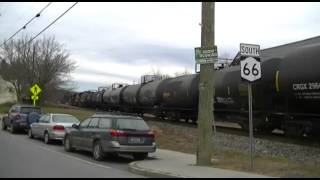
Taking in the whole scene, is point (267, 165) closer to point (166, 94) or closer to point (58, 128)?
point (58, 128)

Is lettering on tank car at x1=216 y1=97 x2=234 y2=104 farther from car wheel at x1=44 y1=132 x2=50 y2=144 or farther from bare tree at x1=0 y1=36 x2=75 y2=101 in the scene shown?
bare tree at x1=0 y1=36 x2=75 y2=101

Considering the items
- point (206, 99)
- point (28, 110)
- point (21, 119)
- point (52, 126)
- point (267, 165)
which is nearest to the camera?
point (267, 165)

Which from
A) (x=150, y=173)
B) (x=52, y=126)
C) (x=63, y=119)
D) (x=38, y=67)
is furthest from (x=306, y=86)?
(x=38, y=67)

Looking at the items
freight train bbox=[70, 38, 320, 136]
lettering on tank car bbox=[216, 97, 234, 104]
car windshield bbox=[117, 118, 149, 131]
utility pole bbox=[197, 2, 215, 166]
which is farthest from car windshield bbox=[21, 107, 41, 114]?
utility pole bbox=[197, 2, 215, 166]

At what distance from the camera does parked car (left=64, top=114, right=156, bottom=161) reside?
16.9m

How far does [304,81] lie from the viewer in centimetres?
1827

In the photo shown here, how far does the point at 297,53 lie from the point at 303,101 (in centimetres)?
186

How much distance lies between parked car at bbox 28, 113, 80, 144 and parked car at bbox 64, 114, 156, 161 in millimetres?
5291

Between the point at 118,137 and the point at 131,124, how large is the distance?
0.81 meters

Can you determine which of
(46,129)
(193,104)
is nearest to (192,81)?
(193,104)

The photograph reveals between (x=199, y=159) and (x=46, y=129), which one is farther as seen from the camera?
(x=46, y=129)

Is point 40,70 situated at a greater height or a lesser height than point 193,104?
greater

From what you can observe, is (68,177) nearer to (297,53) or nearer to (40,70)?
(297,53)

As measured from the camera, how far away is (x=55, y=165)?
49.3 feet
